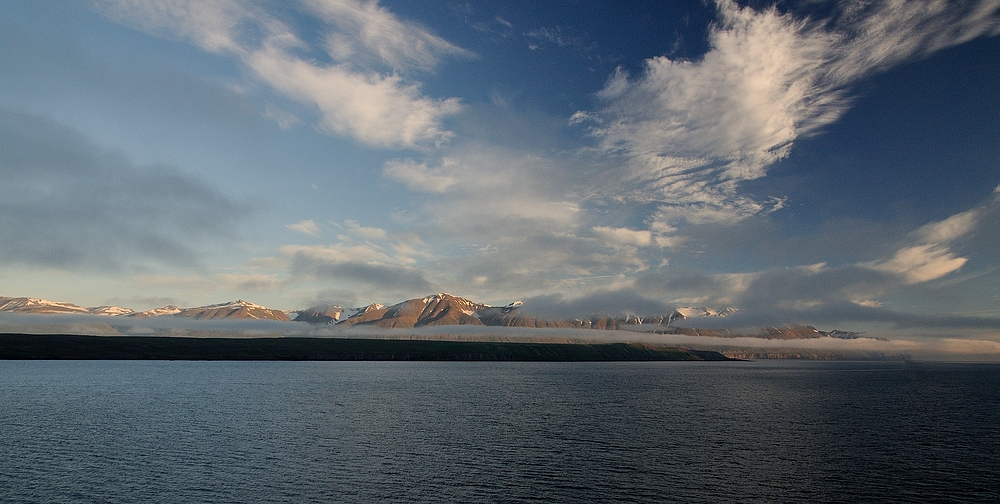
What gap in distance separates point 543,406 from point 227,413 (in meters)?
57.1

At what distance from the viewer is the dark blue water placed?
4456 cm

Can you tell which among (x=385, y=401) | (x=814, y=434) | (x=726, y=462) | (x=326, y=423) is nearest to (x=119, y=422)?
(x=326, y=423)

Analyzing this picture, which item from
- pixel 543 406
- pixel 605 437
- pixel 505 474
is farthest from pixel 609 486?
pixel 543 406

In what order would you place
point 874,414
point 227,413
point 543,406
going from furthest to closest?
point 543,406 < point 874,414 < point 227,413

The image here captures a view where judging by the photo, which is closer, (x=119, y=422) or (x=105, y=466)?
(x=105, y=466)

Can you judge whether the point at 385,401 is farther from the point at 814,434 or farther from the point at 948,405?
the point at 948,405

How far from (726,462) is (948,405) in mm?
91878

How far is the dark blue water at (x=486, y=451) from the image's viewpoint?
1754 inches

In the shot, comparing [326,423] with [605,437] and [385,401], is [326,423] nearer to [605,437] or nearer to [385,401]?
[385,401]

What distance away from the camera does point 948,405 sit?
110938 millimetres

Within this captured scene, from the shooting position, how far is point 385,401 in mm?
108125

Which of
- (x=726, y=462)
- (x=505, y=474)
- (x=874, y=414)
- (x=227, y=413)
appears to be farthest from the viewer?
(x=874, y=414)

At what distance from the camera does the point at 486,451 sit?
5962cm

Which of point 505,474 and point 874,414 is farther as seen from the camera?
point 874,414
